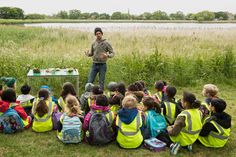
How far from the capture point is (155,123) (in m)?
4.76

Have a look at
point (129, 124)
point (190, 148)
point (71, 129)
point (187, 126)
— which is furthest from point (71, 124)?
point (190, 148)

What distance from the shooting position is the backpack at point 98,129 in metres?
4.58

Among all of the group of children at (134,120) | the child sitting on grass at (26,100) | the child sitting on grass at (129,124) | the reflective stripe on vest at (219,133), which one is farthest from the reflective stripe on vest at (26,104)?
the reflective stripe on vest at (219,133)

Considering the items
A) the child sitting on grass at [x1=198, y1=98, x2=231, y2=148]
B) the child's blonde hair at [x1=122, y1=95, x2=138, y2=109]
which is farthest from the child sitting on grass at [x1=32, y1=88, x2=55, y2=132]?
the child sitting on grass at [x1=198, y1=98, x2=231, y2=148]

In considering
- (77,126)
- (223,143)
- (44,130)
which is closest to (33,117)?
(44,130)

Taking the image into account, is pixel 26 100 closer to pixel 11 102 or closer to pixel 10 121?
pixel 11 102

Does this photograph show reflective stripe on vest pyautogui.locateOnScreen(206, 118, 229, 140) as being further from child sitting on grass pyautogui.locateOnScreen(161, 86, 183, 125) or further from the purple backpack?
the purple backpack

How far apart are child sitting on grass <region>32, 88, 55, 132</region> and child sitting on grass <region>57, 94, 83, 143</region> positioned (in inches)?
16.3

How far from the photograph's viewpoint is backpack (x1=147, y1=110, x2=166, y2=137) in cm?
477

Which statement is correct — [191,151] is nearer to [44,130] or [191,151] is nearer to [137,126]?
[137,126]

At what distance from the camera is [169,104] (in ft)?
16.1

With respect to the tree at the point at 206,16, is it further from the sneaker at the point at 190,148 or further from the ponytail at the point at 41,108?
the ponytail at the point at 41,108

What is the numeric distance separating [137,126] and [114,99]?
2.98 ft

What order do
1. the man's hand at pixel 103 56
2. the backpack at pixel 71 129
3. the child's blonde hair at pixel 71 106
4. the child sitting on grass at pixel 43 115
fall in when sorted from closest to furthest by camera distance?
the backpack at pixel 71 129 → the child's blonde hair at pixel 71 106 → the child sitting on grass at pixel 43 115 → the man's hand at pixel 103 56
